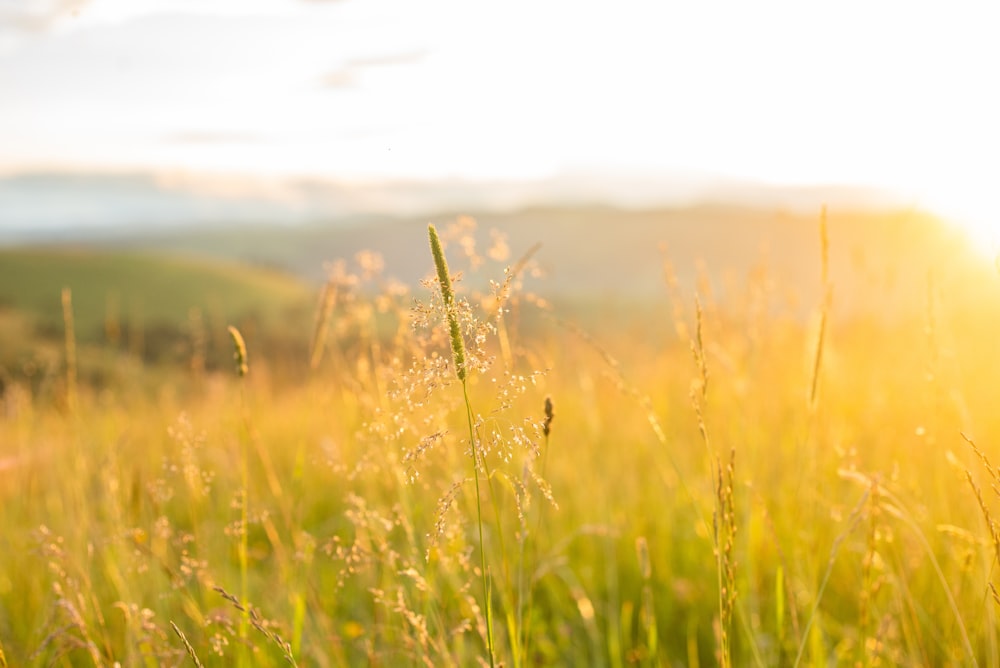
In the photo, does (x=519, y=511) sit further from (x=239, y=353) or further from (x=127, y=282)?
(x=127, y=282)

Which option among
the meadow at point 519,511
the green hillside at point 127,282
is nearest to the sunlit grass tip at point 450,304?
the meadow at point 519,511

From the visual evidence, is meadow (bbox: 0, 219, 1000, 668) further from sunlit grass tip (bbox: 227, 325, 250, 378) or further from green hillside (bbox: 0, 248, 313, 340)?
green hillside (bbox: 0, 248, 313, 340)

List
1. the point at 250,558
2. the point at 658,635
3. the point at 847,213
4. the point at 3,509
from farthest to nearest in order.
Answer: the point at 847,213, the point at 3,509, the point at 250,558, the point at 658,635

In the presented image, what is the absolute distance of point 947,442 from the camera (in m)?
3.28

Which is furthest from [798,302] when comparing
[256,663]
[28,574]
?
[28,574]

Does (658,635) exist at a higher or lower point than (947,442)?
lower

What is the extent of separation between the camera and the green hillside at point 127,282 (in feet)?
77.1

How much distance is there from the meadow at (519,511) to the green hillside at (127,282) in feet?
60.8

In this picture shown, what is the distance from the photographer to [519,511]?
1.15 m

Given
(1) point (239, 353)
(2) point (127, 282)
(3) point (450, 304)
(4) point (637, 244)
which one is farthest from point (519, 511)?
(4) point (637, 244)

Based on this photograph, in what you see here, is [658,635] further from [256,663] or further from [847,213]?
[847,213]

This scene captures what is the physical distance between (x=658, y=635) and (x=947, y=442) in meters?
1.54

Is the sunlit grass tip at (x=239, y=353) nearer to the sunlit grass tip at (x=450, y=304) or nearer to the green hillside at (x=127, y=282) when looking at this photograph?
the sunlit grass tip at (x=450, y=304)

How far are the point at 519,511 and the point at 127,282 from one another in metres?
31.4
